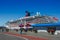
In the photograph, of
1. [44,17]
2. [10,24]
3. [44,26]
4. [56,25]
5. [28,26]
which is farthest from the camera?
[10,24]

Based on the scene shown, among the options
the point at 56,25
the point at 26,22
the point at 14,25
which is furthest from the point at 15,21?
the point at 56,25

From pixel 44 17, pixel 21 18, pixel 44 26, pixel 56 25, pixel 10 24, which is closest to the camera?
pixel 56 25

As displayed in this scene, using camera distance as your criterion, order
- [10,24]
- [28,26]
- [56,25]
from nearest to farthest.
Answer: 1. [56,25]
2. [28,26]
3. [10,24]

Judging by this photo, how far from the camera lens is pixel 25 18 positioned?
363 ft

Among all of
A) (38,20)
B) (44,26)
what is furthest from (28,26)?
(44,26)

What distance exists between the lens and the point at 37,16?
108m

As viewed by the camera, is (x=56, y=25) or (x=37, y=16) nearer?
(x=56, y=25)

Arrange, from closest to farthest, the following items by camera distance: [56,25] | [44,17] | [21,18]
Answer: [56,25] → [44,17] → [21,18]

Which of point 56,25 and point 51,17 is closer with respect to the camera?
point 56,25

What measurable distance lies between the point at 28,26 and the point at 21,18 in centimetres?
1847

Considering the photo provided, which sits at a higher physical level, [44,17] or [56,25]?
[44,17]

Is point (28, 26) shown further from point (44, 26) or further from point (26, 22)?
point (44, 26)

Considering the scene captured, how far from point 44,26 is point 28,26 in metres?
15.7

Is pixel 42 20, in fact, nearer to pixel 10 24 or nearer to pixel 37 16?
pixel 37 16
